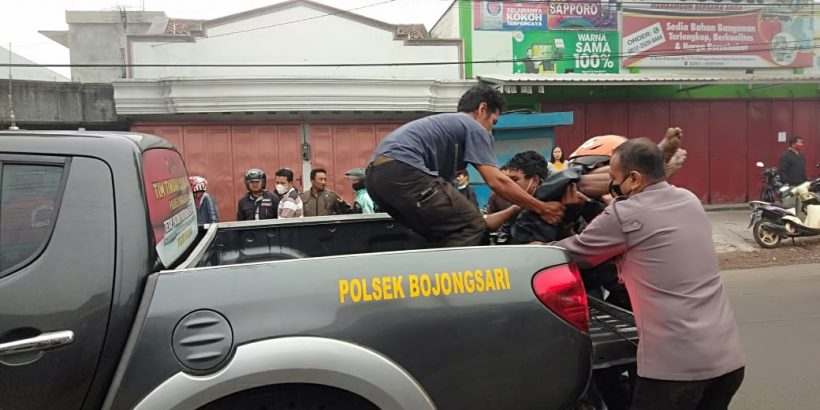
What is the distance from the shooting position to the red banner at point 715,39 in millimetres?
14156

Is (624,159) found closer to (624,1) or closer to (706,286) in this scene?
(706,286)

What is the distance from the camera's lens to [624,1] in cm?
1402

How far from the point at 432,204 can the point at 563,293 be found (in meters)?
0.98

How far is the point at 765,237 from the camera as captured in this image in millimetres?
9109

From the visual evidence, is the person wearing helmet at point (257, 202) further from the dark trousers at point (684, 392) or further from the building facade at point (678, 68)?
the building facade at point (678, 68)

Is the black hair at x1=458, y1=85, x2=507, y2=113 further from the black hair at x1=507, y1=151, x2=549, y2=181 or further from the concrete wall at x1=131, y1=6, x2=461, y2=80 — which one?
the concrete wall at x1=131, y1=6, x2=461, y2=80

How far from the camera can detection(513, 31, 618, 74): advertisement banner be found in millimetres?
13500

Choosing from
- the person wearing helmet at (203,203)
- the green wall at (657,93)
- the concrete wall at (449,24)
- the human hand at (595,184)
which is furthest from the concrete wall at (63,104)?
the human hand at (595,184)

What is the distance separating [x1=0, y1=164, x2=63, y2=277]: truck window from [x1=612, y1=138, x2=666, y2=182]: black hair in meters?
2.08

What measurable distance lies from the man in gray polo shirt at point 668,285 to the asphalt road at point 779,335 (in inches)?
69.8

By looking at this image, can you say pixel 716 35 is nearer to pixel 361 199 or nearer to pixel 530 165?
pixel 361 199

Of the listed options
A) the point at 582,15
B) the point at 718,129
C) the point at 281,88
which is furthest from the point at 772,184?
the point at 281,88

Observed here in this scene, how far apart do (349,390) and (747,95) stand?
16423mm

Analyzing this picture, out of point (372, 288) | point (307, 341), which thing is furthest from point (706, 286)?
point (307, 341)
